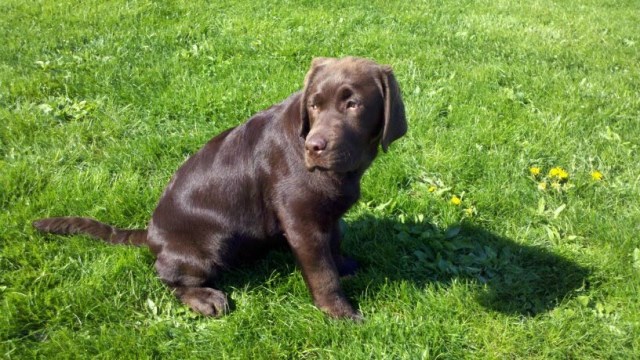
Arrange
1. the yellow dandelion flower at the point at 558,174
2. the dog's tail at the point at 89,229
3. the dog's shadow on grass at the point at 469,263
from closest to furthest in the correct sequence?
the dog's shadow on grass at the point at 469,263 < the dog's tail at the point at 89,229 < the yellow dandelion flower at the point at 558,174

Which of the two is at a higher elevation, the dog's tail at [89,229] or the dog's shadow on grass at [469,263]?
the dog's tail at [89,229]

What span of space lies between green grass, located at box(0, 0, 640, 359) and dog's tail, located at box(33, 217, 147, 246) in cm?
6

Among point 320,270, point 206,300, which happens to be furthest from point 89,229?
point 320,270

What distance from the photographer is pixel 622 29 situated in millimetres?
8086

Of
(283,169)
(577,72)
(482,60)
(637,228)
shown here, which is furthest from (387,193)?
(577,72)

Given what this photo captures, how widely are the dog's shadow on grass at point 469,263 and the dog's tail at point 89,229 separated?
1379 mm

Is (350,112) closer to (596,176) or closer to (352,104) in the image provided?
(352,104)

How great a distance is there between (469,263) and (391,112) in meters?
1.30

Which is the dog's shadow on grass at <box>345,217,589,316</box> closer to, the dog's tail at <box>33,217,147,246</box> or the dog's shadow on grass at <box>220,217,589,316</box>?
the dog's shadow on grass at <box>220,217,589,316</box>

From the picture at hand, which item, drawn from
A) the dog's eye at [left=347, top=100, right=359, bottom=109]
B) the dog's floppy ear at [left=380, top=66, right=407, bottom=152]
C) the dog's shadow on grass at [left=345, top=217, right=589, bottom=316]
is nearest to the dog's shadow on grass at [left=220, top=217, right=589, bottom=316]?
the dog's shadow on grass at [left=345, top=217, right=589, bottom=316]

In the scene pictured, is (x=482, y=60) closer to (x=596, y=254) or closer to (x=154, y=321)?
(x=596, y=254)

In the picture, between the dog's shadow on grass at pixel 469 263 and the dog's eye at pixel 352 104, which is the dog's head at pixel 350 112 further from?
the dog's shadow on grass at pixel 469 263

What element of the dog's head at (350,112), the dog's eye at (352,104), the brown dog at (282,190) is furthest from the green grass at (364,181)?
the dog's eye at (352,104)

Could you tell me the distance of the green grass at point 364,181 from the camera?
296 cm
